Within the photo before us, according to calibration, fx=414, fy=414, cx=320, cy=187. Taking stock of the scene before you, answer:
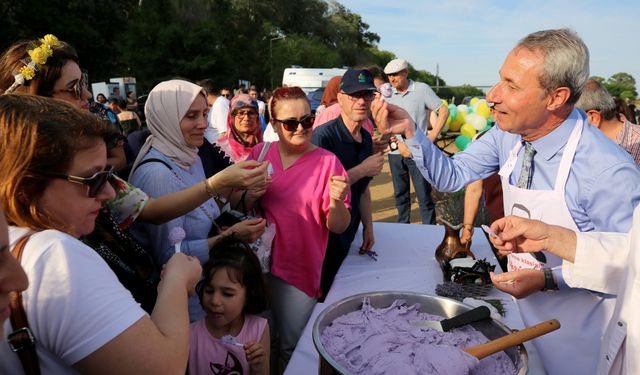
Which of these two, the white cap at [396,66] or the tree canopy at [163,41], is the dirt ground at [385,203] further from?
the tree canopy at [163,41]

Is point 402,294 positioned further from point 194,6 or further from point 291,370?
point 194,6

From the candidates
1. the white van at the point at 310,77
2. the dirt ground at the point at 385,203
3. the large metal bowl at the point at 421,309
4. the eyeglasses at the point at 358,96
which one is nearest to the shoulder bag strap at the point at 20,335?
the large metal bowl at the point at 421,309

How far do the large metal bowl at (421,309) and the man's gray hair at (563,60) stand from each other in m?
0.83

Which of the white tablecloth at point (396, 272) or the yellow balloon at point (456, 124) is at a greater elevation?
the yellow balloon at point (456, 124)

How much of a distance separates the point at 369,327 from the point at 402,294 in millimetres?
225

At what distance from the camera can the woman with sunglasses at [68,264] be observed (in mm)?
786

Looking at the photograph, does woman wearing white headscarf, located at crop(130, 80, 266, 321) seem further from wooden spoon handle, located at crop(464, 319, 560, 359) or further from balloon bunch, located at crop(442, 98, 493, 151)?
balloon bunch, located at crop(442, 98, 493, 151)

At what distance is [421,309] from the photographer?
1.40 metres

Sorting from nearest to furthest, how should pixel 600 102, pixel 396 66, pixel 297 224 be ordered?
pixel 297 224 → pixel 600 102 → pixel 396 66

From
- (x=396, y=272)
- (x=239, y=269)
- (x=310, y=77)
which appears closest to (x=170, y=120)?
(x=239, y=269)

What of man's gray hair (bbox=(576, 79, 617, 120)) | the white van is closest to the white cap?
man's gray hair (bbox=(576, 79, 617, 120))

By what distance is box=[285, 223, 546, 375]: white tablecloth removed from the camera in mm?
1504

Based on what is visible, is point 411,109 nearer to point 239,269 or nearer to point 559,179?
point 559,179

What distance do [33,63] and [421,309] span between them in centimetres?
173
